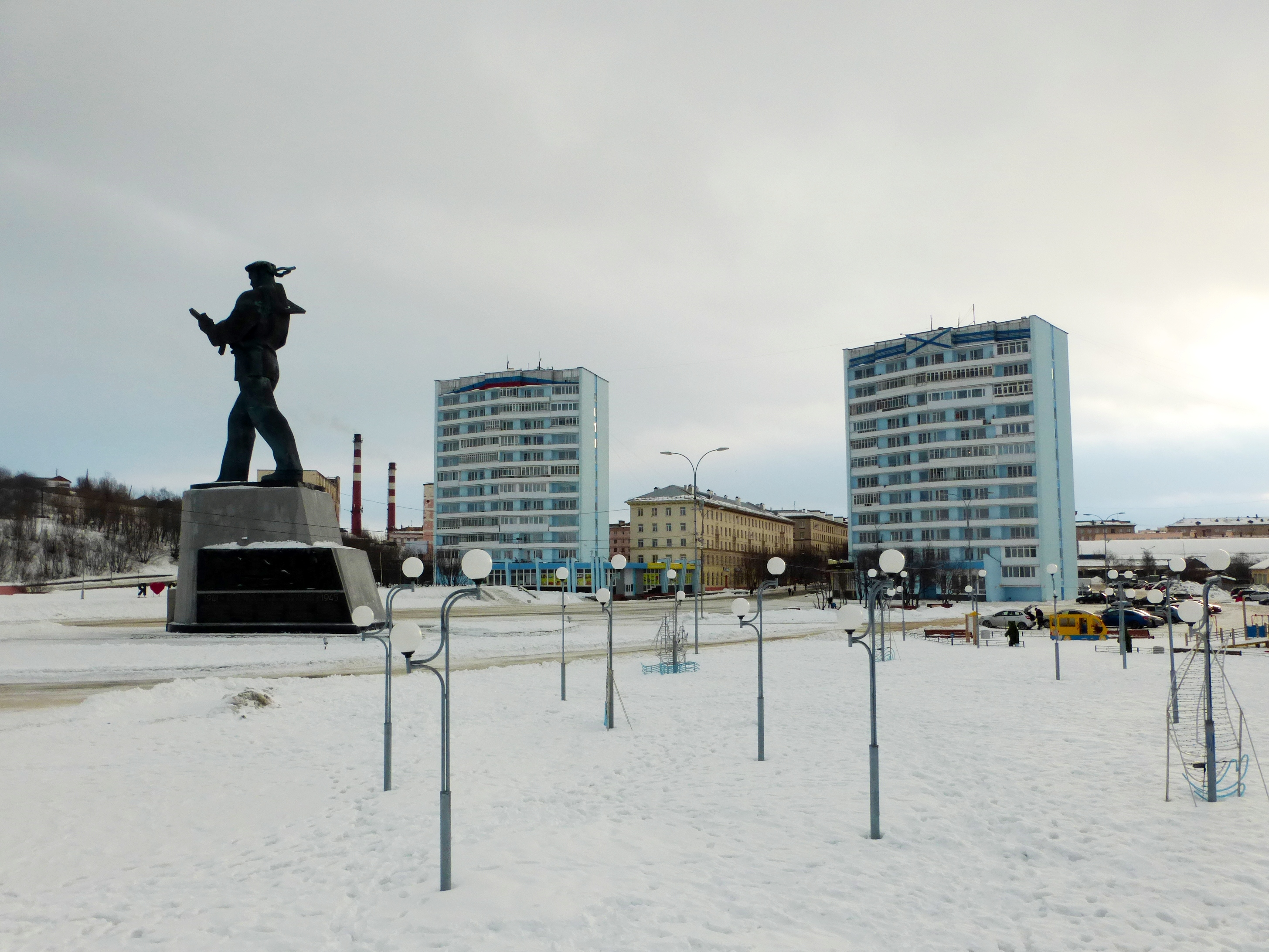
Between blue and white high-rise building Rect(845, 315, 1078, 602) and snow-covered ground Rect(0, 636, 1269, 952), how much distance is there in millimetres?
69456

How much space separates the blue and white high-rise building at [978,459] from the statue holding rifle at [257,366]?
60.7m

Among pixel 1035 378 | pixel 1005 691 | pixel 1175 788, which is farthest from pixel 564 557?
pixel 1175 788

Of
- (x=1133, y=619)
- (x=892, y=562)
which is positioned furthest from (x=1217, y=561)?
(x=1133, y=619)

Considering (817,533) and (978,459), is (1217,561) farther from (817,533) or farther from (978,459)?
(817,533)

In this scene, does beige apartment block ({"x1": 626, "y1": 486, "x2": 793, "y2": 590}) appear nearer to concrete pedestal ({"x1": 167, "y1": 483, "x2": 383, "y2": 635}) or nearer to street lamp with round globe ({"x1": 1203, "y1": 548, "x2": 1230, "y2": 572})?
concrete pedestal ({"x1": 167, "y1": 483, "x2": 383, "y2": 635})

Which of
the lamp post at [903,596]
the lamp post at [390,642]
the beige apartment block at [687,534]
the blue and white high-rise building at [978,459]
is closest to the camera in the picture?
the lamp post at [390,642]

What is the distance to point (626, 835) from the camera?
28.8ft

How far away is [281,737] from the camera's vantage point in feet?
47.4

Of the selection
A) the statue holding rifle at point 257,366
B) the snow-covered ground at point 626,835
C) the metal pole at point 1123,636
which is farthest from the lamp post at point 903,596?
the snow-covered ground at point 626,835

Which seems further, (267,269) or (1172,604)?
(267,269)

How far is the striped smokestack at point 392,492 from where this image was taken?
112 m

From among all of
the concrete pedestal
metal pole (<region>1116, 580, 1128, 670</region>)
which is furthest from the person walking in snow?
the concrete pedestal

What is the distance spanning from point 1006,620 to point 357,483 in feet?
256

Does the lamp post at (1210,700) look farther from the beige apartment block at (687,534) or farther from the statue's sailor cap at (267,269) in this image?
the beige apartment block at (687,534)
